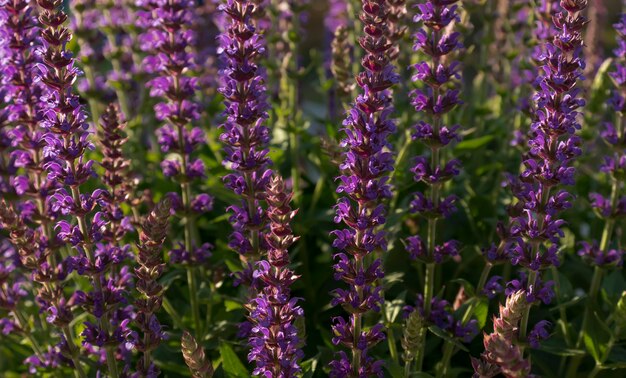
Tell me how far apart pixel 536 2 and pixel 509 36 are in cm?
138

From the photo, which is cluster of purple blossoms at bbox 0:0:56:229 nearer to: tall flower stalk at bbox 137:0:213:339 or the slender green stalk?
tall flower stalk at bbox 137:0:213:339

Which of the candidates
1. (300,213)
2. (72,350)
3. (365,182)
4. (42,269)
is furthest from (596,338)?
(42,269)

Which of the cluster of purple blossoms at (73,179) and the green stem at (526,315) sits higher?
the cluster of purple blossoms at (73,179)

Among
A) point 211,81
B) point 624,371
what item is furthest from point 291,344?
point 211,81

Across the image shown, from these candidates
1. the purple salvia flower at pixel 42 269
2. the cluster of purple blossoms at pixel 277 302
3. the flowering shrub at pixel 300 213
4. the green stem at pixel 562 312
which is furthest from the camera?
the green stem at pixel 562 312

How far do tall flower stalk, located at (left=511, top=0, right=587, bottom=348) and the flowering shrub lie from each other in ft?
0.04

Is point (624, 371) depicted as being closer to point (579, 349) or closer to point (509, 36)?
point (579, 349)

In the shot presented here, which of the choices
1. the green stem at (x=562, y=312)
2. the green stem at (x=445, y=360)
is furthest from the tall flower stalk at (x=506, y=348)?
the green stem at (x=562, y=312)

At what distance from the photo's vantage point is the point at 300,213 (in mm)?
5504

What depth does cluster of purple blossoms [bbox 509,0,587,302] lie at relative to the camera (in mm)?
3389

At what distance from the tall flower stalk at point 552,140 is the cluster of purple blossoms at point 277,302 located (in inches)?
48.0

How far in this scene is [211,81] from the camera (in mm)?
6961

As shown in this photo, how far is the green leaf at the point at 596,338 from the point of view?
13.7ft

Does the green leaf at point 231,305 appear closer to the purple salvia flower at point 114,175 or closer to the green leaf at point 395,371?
the purple salvia flower at point 114,175
